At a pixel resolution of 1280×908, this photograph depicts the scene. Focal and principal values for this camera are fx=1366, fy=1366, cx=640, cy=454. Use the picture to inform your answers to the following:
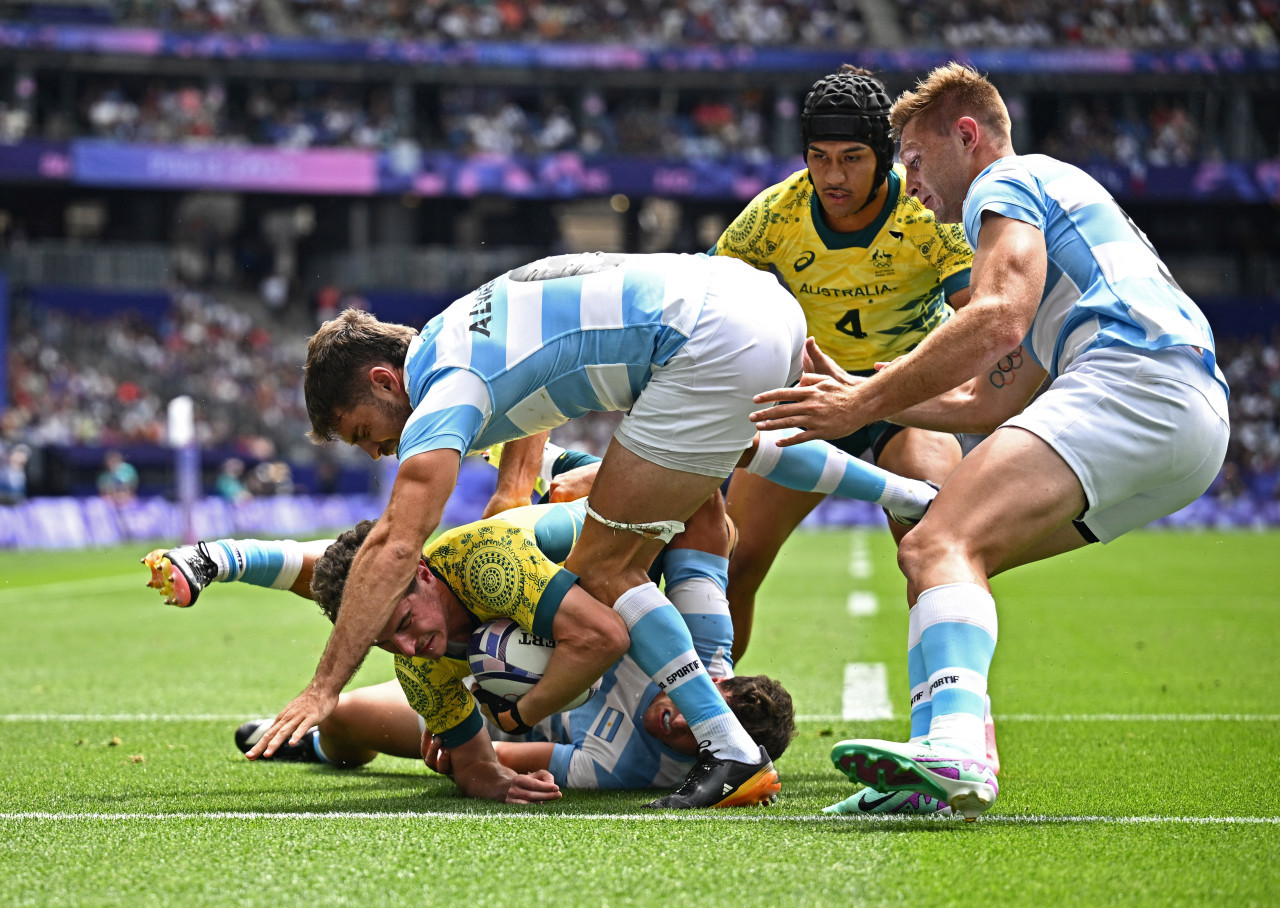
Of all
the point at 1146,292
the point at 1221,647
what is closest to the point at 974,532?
the point at 1146,292

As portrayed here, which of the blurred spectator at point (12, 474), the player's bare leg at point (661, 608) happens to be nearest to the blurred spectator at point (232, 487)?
the blurred spectator at point (12, 474)

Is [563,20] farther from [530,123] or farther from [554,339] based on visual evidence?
[554,339]

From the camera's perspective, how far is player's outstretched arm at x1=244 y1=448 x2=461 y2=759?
3650 mm

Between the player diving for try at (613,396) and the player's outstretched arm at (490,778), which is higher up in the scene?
the player diving for try at (613,396)

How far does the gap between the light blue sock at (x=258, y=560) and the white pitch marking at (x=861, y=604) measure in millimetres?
7058

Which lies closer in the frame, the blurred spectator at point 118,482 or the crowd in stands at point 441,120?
the blurred spectator at point 118,482

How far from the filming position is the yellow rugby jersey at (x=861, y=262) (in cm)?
529

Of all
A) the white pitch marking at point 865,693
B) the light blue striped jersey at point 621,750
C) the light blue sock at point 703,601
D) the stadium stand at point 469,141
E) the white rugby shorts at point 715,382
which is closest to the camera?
the white rugby shorts at point 715,382

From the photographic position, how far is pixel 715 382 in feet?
13.2

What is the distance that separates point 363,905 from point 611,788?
1.97 meters

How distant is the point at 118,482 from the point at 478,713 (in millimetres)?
23629

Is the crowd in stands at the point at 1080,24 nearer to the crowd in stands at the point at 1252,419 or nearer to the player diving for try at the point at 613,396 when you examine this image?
the crowd in stands at the point at 1252,419

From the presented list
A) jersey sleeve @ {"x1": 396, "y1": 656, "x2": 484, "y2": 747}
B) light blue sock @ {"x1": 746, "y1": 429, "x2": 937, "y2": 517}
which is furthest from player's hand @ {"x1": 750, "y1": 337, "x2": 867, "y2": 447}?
jersey sleeve @ {"x1": 396, "y1": 656, "x2": 484, "y2": 747}

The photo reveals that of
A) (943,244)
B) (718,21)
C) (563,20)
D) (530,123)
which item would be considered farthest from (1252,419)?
(943,244)
